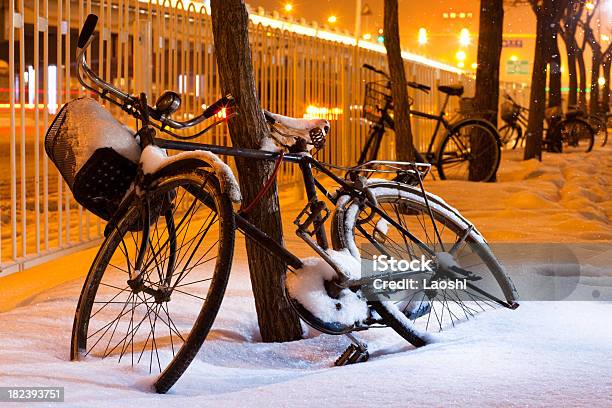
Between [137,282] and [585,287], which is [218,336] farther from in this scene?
[585,287]

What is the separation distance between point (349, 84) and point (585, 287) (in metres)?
7.29

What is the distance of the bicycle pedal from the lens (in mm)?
3957

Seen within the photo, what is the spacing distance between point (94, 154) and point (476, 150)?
31.1 ft

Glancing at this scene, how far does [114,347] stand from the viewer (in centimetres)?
411

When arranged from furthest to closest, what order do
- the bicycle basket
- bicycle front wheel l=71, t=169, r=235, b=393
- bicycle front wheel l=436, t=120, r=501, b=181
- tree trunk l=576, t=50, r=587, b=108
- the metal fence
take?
tree trunk l=576, t=50, r=587, b=108 < bicycle front wheel l=436, t=120, r=501, b=181 < the metal fence < the bicycle basket < bicycle front wheel l=71, t=169, r=235, b=393

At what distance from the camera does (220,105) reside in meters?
4.16

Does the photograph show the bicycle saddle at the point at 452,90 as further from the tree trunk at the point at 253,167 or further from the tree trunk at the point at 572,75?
the tree trunk at the point at 572,75

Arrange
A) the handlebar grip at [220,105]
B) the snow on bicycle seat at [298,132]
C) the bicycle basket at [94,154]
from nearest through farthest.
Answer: the bicycle basket at [94,154] → the handlebar grip at [220,105] → the snow on bicycle seat at [298,132]

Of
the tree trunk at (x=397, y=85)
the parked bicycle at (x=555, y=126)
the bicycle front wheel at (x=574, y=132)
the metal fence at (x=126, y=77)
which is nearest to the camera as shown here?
the metal fence at (x=126, y=77)

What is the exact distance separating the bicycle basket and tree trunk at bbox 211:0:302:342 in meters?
0.56

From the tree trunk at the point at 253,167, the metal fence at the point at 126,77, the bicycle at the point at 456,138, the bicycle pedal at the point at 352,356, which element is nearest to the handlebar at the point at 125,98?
the tree trunk at the point at 253,167

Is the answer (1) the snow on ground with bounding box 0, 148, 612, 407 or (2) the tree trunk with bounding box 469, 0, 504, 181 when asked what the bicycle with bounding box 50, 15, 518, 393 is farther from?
(2) the tree trunk with bounding box 469, 0, 504, 181

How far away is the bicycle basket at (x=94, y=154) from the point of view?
12.8 ft

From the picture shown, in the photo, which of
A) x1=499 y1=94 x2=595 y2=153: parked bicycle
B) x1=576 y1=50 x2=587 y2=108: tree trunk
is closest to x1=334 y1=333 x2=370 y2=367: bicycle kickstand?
x1=499 y1=94 x2=595 y2=153: parked bicycle
